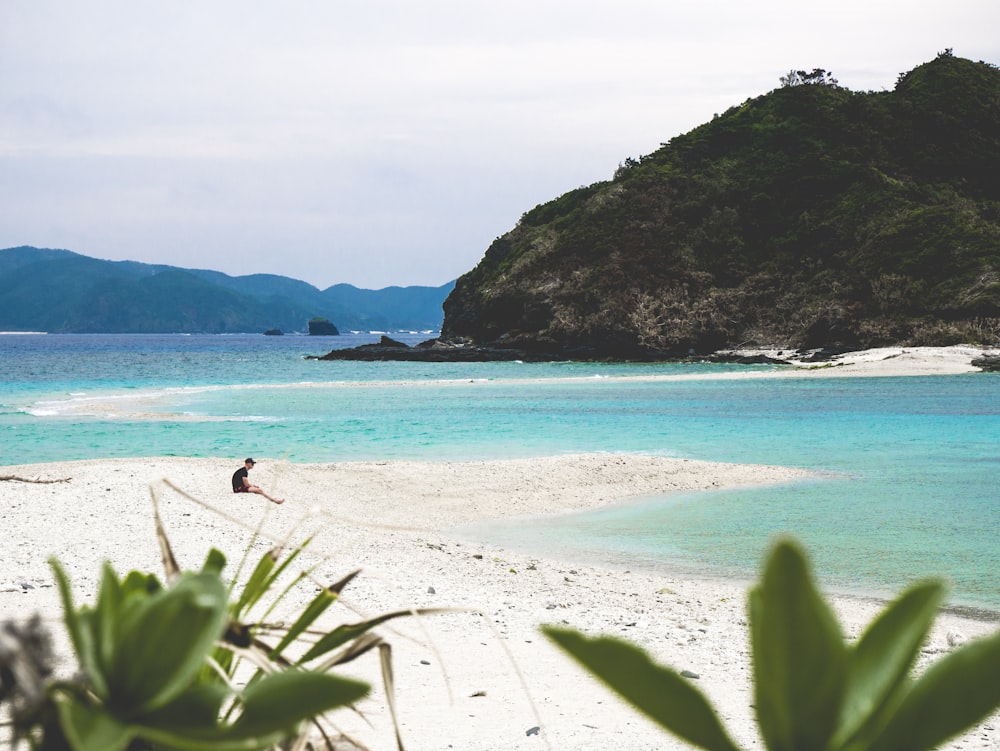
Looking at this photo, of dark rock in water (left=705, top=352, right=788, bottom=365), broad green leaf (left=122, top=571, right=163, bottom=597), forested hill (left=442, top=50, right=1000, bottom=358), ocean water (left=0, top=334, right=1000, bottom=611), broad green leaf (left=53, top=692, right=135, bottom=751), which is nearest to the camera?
broad green leaf (left=53, top=692, right=135, bottom=751)

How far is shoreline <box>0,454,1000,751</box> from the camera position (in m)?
4.79

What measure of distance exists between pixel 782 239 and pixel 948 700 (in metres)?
84.3

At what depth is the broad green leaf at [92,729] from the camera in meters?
0.68

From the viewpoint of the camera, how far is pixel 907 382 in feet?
143

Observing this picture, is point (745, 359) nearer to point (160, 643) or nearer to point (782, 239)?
point (782, 239)

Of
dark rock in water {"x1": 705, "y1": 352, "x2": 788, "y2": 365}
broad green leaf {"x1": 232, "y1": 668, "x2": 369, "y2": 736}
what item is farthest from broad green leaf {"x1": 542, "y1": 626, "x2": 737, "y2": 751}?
dark rock in water {"x1": 705, "y1": 352, "x2": 788, "y2": 365}

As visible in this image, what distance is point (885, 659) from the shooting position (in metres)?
0.76

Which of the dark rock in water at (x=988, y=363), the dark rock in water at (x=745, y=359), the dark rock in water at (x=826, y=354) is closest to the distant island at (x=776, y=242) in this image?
the dark rock in water at (x=826, y=354)

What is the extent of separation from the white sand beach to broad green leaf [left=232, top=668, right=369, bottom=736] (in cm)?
59

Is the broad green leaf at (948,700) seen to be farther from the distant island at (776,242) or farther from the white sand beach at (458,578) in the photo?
the distant island at (776,242)

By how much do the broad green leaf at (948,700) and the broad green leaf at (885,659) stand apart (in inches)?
0.6

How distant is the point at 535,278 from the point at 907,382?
44365 mm

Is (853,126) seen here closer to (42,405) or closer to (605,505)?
(42,405)

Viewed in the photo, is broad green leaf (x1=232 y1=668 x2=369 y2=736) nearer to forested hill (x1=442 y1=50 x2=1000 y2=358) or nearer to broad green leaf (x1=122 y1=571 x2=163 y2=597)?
broad green leaf (x1=122 y1=571 x2=163 y2=597)
